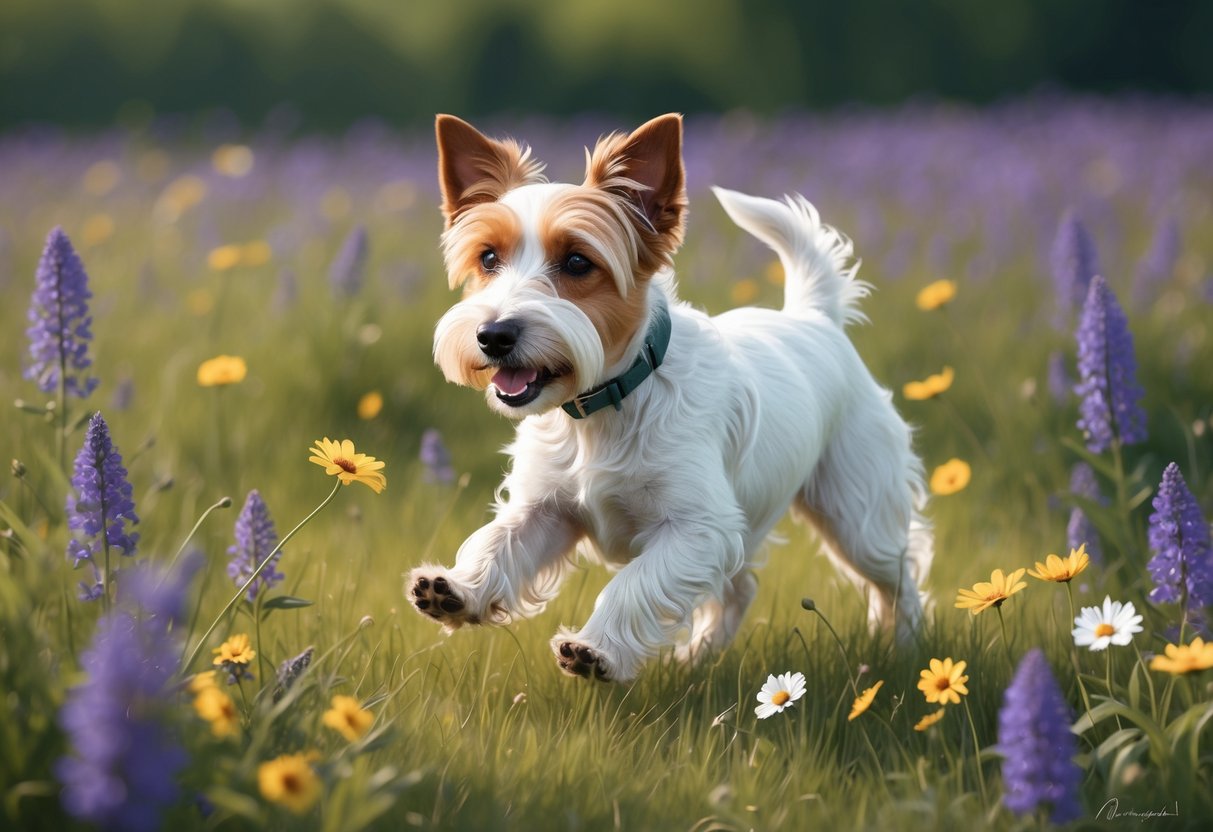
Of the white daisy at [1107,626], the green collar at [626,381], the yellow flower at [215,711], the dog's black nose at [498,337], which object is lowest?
the white daisy at [1107,626]

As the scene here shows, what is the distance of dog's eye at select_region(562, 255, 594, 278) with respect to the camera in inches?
126

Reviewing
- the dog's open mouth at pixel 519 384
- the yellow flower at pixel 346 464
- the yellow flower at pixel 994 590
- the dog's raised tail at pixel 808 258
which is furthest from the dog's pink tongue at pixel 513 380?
the dog's raised tail at pixel 808 258

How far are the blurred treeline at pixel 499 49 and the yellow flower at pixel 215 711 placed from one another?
12.4 m

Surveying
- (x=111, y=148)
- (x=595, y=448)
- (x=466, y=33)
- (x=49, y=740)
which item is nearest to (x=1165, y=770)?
(x=595, y=448)

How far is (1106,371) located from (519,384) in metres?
1.74

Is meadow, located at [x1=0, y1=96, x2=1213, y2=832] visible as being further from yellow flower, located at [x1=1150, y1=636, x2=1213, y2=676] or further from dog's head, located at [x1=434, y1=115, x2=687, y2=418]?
dog's head, located at [x1=434, y1=115, x2=687, y2=418]

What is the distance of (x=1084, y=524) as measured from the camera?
12.9ft

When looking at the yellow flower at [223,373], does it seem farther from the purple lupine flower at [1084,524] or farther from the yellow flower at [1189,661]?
the yellow flower at [1189,661]

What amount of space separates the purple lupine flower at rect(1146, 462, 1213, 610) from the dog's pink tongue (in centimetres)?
150

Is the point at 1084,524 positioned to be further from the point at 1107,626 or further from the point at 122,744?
the point at 122,744

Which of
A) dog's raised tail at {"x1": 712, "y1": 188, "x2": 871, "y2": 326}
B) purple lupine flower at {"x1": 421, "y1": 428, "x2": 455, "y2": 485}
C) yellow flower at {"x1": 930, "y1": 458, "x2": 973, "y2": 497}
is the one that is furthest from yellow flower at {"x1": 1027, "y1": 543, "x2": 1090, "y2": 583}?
purple lupine flower at {"x1": 421, "y1": 428, "x2": 455, "y2": 485}

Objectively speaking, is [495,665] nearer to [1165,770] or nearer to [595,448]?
[595,448]

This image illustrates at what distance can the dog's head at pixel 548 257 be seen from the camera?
3.05 metres
